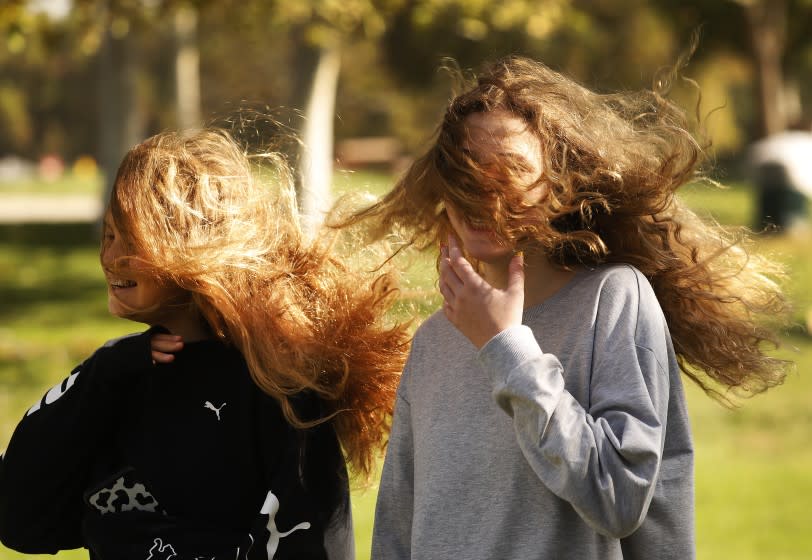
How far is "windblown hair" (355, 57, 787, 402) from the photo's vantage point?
211cm

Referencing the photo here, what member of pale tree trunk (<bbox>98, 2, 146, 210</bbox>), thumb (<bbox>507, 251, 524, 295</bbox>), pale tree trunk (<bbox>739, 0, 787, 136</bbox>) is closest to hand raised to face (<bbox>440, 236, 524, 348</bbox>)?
thumb (<bbox>507, 251, 524, 295</bbox>)

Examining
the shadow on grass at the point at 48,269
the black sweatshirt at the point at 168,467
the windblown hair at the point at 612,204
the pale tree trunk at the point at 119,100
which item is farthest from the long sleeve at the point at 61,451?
the pale tree trunk at the point at 119,100

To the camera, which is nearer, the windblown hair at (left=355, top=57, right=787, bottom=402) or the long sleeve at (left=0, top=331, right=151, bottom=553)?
the windblown hair at (left=355, top=57, right=787, bottom=402)

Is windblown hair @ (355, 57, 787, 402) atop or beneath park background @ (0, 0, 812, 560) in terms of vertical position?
atop

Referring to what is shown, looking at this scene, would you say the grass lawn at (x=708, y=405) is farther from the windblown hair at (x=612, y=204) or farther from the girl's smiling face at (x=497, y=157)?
the girl's smiling face at (x=497, y=157)

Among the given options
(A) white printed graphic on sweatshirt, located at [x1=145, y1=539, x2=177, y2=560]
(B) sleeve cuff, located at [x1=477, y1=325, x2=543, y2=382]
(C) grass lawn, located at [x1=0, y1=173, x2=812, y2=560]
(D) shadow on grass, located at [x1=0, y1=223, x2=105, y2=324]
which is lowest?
(D) shadow on grass, located at [x1=0, y1=223, x2=105, y2=324]

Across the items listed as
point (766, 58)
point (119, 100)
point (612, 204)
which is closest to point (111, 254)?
point (612, 204)

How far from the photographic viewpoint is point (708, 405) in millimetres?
8125

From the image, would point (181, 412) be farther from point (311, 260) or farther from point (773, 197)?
point (773, 197)

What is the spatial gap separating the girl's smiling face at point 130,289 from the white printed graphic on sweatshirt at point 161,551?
48 centimetres

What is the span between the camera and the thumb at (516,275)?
6.57ft

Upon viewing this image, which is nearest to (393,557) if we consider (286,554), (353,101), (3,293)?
(286,554)

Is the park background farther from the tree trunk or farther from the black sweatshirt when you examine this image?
the black sweatshirt

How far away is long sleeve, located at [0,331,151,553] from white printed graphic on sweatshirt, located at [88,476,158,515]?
0.08 m
